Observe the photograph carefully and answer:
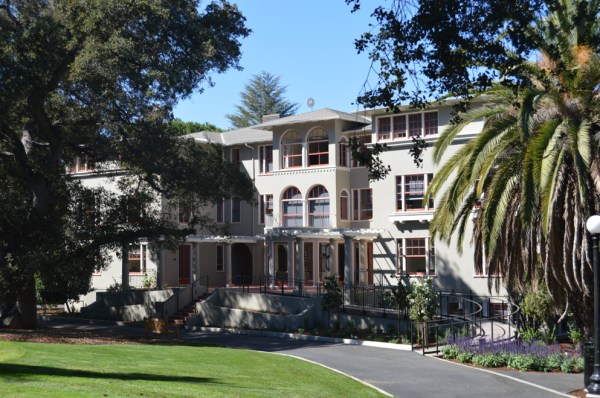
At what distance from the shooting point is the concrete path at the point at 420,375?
1861 cm

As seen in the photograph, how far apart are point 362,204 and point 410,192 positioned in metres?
3.75

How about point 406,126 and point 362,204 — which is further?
point 362,204

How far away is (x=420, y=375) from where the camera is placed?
68.9 feet

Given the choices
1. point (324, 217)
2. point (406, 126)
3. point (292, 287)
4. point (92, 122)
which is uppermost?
point (406, 126)

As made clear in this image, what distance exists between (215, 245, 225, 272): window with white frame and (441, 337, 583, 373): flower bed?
24.8 metres

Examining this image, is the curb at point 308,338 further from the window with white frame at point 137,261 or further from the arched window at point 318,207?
the window with white frame at point 137,261

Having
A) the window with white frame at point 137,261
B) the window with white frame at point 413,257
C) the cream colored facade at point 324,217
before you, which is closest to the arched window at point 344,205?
the cream colored facade at point 324,217

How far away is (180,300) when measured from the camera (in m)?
38.5

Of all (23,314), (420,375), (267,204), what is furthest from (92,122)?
(420,375)

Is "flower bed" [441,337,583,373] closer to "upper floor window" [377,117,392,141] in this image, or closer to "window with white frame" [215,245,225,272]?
"upper floor window" [377,117,392,141]

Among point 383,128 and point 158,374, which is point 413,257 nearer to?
point 383,128

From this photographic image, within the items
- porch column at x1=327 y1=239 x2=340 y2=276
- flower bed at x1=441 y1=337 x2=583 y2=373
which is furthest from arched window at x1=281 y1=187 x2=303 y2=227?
flower bed at x1=441 y1=337 x2=583 y2=373

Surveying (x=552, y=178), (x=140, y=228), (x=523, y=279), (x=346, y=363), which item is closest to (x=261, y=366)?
(x=346, y=363)

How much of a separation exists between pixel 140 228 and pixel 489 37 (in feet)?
71.2
